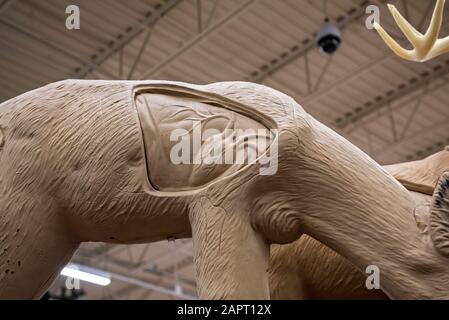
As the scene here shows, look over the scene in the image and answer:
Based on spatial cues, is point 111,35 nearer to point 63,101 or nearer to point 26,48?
point 26,48

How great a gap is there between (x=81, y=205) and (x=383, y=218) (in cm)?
62

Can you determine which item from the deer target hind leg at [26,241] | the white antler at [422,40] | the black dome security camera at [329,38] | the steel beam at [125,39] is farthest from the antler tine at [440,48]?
the steel beam at [125,39]

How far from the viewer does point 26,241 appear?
4.83 ft

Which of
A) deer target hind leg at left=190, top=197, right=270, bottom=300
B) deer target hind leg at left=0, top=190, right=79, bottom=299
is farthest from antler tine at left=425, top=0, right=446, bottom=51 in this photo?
deer target hind leg at left=0, top=190, right=79, bottom=299

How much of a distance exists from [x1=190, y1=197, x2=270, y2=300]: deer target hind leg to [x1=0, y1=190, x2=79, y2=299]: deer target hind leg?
0.30 m

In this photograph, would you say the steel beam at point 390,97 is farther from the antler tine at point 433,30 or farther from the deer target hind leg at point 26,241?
the deer target hind leg at point 26,241

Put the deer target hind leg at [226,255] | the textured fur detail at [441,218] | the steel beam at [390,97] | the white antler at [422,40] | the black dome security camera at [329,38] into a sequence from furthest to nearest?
the steel beam at [390,97]
the black dome security camera at [329,38]
the white antler at [422,40]
the textured fur detail at [441,218]
the deer target hind leg at [226,255]

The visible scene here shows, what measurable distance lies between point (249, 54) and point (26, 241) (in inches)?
223

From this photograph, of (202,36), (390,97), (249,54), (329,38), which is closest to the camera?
(329,38)

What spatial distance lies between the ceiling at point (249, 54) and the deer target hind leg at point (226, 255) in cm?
456

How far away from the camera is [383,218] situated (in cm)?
150

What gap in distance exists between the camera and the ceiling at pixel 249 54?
253 inches

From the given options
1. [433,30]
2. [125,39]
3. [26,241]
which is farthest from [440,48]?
[125,39]

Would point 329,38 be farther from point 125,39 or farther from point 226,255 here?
point 226,255
